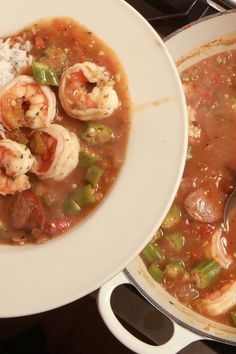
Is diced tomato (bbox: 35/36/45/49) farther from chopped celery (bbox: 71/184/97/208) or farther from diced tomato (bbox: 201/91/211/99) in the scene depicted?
diced tomato (bbox: 201/91/211/99)

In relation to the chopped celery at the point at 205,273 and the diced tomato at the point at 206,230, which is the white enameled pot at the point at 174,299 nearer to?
the chopped celery at the point at 205,273

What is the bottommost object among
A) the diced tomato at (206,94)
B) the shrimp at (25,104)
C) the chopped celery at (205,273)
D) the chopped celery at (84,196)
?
the chopped celery at (205,273)

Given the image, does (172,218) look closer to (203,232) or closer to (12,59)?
(203,232)

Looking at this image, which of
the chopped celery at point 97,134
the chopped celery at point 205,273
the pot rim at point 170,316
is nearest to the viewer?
the chopped celery at point 97,134

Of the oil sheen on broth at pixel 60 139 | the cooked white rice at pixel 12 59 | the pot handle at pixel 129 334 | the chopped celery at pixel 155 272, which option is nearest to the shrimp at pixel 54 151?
the oil sheen on broth at pixel 60 139

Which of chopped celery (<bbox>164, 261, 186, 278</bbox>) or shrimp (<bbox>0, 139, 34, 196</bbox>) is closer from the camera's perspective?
shrimp (<bbox>0, 139, 34, 196</bbox>)

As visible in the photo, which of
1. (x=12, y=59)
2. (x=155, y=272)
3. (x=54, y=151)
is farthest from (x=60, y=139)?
(x=155, y=272)

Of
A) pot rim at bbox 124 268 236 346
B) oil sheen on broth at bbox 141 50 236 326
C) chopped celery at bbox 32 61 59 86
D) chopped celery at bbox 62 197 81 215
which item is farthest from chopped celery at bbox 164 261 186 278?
chopped celery at bbox 32 61 59 86
